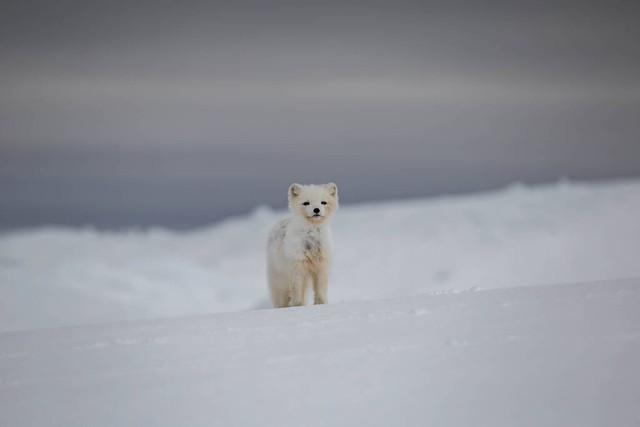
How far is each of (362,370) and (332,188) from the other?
3342 mm

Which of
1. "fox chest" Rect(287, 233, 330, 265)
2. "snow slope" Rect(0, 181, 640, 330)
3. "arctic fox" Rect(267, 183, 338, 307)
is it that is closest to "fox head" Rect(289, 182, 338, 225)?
"arctic fox" Rect(267, 183, 338, 307)

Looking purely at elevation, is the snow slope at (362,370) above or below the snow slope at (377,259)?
below

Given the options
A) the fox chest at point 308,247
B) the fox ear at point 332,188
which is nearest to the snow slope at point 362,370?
the fox chest at point 308,247

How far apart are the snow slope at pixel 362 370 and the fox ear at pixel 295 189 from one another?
5.83ft

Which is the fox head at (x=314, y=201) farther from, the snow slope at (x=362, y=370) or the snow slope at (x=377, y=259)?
the snow slope at (x=377, y=259)

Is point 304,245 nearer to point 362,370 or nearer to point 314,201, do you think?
point 314,201

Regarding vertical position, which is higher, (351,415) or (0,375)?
(0,375)

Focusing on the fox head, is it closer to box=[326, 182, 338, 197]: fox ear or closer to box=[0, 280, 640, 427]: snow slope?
box=[326, 182, 338, 197]: fox ear

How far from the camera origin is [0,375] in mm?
6008

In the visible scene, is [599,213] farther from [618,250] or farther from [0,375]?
[0,375]

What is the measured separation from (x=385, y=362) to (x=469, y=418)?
33.4 inches

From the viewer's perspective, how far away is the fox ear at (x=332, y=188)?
8.40m

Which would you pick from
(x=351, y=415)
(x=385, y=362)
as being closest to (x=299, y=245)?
(x=385, y=362)

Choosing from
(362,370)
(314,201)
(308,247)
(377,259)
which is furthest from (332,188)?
(377,259)
